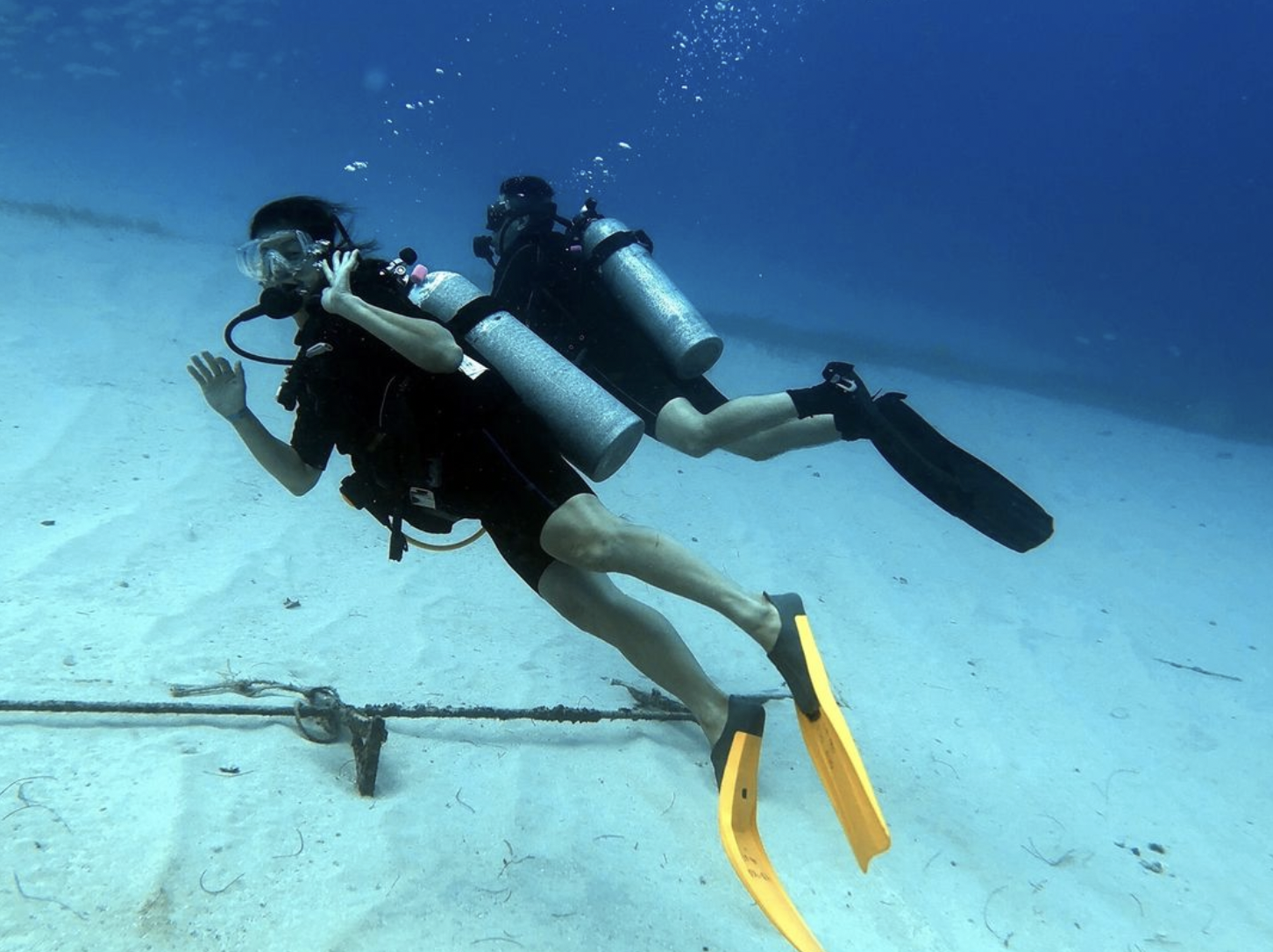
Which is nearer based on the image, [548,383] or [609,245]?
[548,383]

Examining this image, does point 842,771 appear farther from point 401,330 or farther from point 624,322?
point 624,322

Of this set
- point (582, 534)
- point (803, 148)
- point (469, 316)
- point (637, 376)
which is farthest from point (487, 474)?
point (803, 148)

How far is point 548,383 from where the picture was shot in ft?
11.1

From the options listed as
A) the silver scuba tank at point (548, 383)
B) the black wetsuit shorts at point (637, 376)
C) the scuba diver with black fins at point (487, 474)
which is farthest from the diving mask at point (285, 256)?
the black wetsuit shorts at point (637, 376)

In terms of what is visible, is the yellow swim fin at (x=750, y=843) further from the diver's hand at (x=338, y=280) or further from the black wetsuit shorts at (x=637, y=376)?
the diver's hand at (x=338, y=280)

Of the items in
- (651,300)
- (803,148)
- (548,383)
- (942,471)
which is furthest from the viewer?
(803,148)

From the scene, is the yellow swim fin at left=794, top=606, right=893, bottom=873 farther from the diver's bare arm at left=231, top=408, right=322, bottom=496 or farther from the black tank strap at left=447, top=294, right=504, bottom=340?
the diver's bare arm at left=231, top=408, right=322, bottom=496

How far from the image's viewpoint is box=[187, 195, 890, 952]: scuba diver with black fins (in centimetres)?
289

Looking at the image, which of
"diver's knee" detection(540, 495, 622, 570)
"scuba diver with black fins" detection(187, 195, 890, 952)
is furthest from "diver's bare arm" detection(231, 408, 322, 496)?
"diver's knee" detection(540, 495, 622, 570)

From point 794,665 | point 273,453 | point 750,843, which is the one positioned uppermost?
point 794,665

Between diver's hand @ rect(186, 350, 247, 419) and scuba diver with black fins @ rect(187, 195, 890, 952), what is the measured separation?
39 cm

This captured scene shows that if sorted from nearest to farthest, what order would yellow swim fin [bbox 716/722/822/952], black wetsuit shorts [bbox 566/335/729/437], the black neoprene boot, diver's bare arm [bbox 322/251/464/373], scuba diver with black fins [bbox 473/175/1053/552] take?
yellow swim fin [bbox 716/722/822/952] → diver's bare arm [bbox 322/251/464/373] → the black neoprene boot → scuba diver with black fins [bbox 473/175/1053/552] → black wetsuit shorts [bbox 566/335/729/437]

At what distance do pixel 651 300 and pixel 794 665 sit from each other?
2.44 meters

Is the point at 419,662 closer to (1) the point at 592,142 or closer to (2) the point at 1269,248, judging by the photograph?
(2) the point at 1269,248
